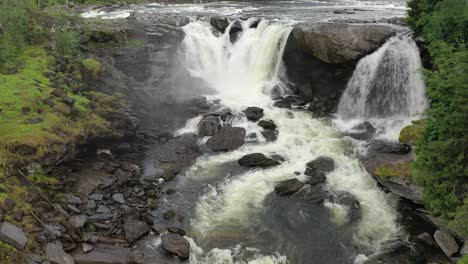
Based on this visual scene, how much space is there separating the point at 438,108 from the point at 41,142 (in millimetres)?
16915

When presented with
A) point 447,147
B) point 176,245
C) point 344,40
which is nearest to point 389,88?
point 344,40

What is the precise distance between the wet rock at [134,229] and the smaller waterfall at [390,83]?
54.3ft

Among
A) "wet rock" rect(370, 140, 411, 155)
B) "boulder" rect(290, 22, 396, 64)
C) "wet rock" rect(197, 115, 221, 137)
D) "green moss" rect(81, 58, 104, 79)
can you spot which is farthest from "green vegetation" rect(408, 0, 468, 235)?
"green moss" rect(81, 58, 104, 79)

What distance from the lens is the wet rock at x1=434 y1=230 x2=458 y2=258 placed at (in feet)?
46.9

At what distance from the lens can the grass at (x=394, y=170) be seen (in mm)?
18453

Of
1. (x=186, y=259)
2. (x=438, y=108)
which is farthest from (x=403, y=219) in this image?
(x=186, y=259)

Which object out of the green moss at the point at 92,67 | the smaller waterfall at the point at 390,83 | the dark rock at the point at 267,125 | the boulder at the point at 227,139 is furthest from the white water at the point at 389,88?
the green moss at the point at 92,67

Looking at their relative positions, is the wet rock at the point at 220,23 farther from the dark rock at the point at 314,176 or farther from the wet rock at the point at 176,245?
the wet rock at the point at 176,245

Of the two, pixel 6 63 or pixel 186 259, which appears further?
pixel 6 63

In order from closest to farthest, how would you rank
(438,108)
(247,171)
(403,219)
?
(438,108)
(403,219)
(247,171)

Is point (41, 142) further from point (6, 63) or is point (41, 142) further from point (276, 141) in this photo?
point (276, 141)

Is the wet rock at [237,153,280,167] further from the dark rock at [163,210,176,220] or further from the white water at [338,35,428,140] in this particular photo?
the white water at [338,35,428,140]

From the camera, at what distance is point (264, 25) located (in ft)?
108

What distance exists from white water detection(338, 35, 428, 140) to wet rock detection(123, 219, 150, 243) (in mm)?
15144
